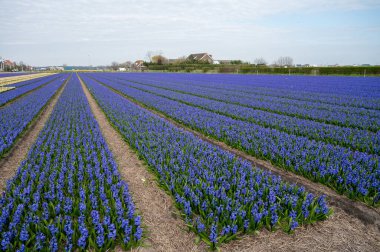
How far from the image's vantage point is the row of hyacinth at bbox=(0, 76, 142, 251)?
14.4 feet

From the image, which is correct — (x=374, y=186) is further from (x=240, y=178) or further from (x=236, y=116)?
(x=236, y=116)

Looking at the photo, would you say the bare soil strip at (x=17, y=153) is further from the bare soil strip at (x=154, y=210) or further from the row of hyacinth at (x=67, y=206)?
the bare soil strip at (x=154, y=210)

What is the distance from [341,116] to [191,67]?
77.8 meters

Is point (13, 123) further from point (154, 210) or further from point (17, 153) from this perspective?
point (154, 210)

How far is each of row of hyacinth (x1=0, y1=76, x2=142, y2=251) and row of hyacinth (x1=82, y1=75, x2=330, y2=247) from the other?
3.94 ft

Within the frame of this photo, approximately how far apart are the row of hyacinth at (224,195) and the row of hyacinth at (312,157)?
1197 millimetres

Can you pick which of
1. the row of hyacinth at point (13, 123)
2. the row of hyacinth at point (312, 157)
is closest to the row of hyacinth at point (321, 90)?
the row of hyacinth at point (312, 157)

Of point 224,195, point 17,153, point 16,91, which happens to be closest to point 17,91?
point 16,91

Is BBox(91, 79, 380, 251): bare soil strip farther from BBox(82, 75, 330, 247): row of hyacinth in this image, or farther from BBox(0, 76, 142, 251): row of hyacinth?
BBox(0, 76, 142, 251): row of hyacinth

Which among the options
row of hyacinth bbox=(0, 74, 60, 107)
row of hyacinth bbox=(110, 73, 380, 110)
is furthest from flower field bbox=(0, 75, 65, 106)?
row of hyacinth bbox=(110, 73, 380, 110)

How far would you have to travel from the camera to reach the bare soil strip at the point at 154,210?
189 inches

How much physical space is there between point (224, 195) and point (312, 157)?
3.75 m

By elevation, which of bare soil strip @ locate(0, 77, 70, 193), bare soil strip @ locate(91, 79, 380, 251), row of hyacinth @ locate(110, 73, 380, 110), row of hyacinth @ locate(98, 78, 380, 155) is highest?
row of hyacinth @ locate(110, 73, 380, 110)

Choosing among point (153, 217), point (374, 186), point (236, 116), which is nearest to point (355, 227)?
point (374, 186)
